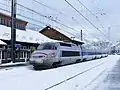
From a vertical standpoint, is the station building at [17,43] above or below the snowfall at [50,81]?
above

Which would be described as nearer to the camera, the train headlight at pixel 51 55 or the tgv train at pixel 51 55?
the tgv train at pixel 51 55

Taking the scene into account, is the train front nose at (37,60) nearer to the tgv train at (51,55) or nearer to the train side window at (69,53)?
the tgv train at (51,55)

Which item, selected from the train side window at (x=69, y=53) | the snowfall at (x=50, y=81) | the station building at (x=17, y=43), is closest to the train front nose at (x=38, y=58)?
the snowfall at (x=50, y=81)

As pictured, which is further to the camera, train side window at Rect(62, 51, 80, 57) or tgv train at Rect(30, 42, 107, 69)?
train side window at Rect(62, 51, 80, 57)

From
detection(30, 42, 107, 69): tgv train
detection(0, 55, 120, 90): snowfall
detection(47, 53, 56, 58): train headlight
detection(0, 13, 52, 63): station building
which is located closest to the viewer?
detection(0, 55, 120, 90): snowfall

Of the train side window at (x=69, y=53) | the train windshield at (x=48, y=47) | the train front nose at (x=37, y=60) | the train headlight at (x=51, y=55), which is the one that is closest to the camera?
the train front nose at (x=37, y=60)

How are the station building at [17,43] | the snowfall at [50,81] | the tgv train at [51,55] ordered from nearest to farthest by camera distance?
the snowfall at [50,81], the tgv train at [51,55], the station building at [17,43]

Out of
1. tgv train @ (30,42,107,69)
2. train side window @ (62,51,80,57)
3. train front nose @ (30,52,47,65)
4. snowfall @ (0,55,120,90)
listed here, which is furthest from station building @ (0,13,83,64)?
snowfall @ (0,55,120,90)

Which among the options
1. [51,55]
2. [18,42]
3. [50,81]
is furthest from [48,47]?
[18,42]

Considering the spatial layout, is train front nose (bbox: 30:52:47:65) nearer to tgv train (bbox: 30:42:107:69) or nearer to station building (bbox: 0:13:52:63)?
tgv train (bbox: 30:42:107:69)

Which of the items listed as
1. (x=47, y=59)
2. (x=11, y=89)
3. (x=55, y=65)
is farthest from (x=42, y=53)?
(x=11, y=89)

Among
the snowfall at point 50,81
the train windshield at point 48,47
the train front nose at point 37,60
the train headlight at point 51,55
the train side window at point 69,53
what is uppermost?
the train windshield at point 48,47

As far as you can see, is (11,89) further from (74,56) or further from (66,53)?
(74,56)

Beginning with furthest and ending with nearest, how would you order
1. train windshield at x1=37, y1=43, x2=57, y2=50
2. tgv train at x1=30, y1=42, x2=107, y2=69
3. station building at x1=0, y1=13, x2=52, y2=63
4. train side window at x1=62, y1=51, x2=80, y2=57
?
station building at x1=0, y1=13, x2=52, y2=63 → train side window at x1=62, y1=51, x2=80, y2=57 → train windshield at x1=37, y1=43, x2=57, y2=50 → tgv train at x1=30, y1=42, x2=107, y2=69
